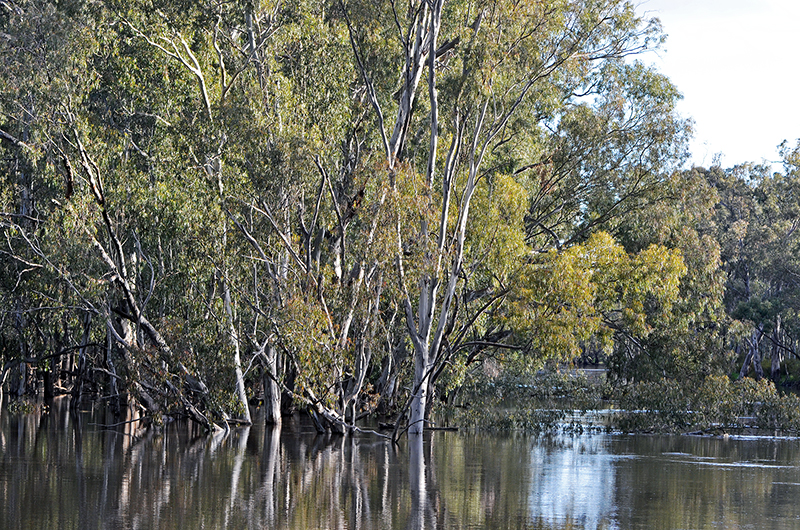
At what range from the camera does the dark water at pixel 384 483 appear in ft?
38.8

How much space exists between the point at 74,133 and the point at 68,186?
146 cm

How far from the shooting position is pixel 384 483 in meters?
15.6

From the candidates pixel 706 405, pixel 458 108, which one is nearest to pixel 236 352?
pixel 458 108

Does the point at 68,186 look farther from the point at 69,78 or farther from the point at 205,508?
the point at 205,508

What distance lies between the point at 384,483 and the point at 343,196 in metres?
14.1

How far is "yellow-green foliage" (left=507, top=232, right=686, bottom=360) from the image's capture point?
2384 cm

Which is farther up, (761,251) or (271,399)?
(761,251)

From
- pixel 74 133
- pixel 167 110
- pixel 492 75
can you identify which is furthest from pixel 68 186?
pixel 492 75

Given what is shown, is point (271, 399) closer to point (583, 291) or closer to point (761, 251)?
point (583, 291)

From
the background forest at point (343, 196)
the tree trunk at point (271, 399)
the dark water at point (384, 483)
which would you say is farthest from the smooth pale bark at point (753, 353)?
the tree trunk at point (271, 399)

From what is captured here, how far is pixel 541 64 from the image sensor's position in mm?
25703

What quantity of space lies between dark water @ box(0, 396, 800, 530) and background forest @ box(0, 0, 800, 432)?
2679mm

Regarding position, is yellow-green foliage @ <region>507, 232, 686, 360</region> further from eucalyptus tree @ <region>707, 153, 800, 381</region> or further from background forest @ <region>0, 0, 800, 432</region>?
eucalyptus tree @ <region>707, 153, 800, 381</region>

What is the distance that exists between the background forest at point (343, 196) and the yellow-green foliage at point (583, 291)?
3.2 inches
